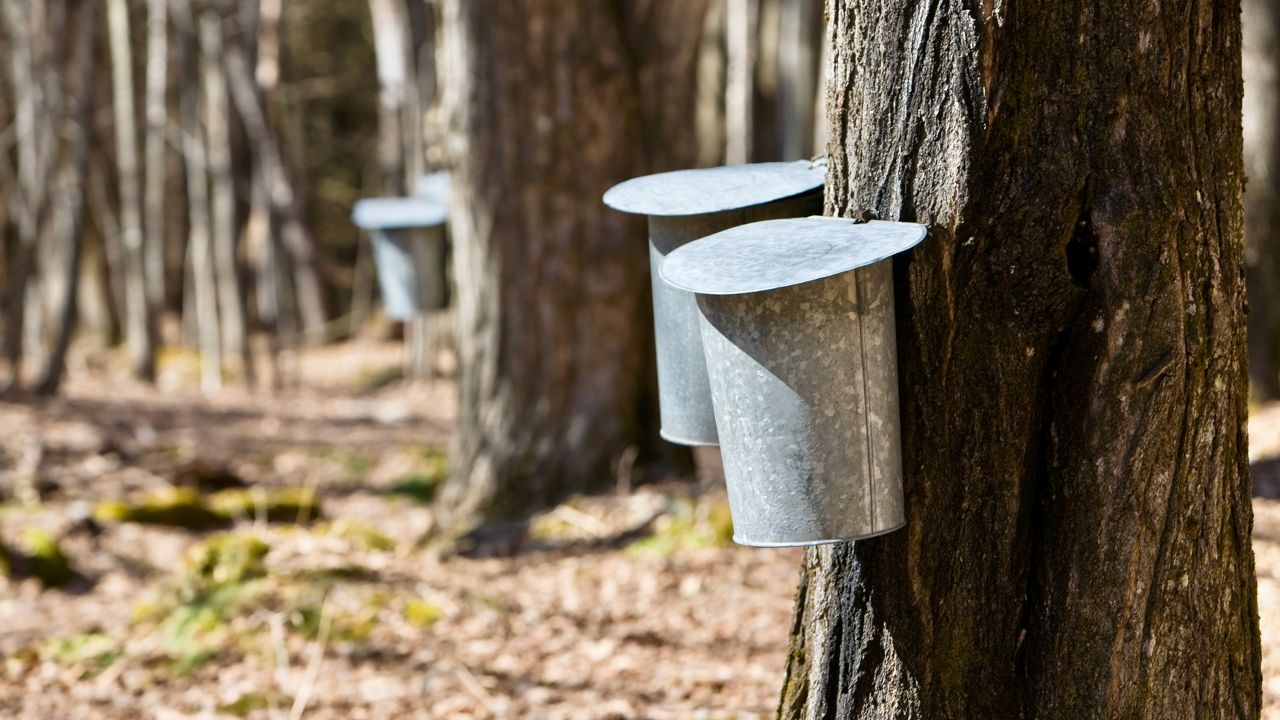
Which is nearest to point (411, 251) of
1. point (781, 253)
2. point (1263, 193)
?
point (781, 253)

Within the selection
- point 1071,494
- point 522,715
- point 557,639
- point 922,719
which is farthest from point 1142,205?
point 557,639

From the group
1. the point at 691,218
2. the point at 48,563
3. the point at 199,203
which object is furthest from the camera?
the point at 199,203

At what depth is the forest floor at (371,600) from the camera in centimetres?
381

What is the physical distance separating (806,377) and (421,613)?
111 inches

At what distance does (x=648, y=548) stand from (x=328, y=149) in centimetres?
1507

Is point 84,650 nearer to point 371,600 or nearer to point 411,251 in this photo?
point 371,600

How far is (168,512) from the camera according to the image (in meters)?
6.57

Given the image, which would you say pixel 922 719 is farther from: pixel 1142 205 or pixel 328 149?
pixel 328 149

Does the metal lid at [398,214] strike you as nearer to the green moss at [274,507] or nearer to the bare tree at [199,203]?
the green moss at [274,507]

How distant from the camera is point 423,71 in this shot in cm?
1109

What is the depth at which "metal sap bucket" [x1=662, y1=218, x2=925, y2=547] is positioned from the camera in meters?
1.91

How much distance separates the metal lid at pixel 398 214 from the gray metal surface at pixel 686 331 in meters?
3.10

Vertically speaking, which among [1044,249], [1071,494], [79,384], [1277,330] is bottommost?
[79,384]

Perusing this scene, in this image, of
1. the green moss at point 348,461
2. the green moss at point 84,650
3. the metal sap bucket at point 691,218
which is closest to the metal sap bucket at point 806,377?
the metal sap bucket at point 691,218
